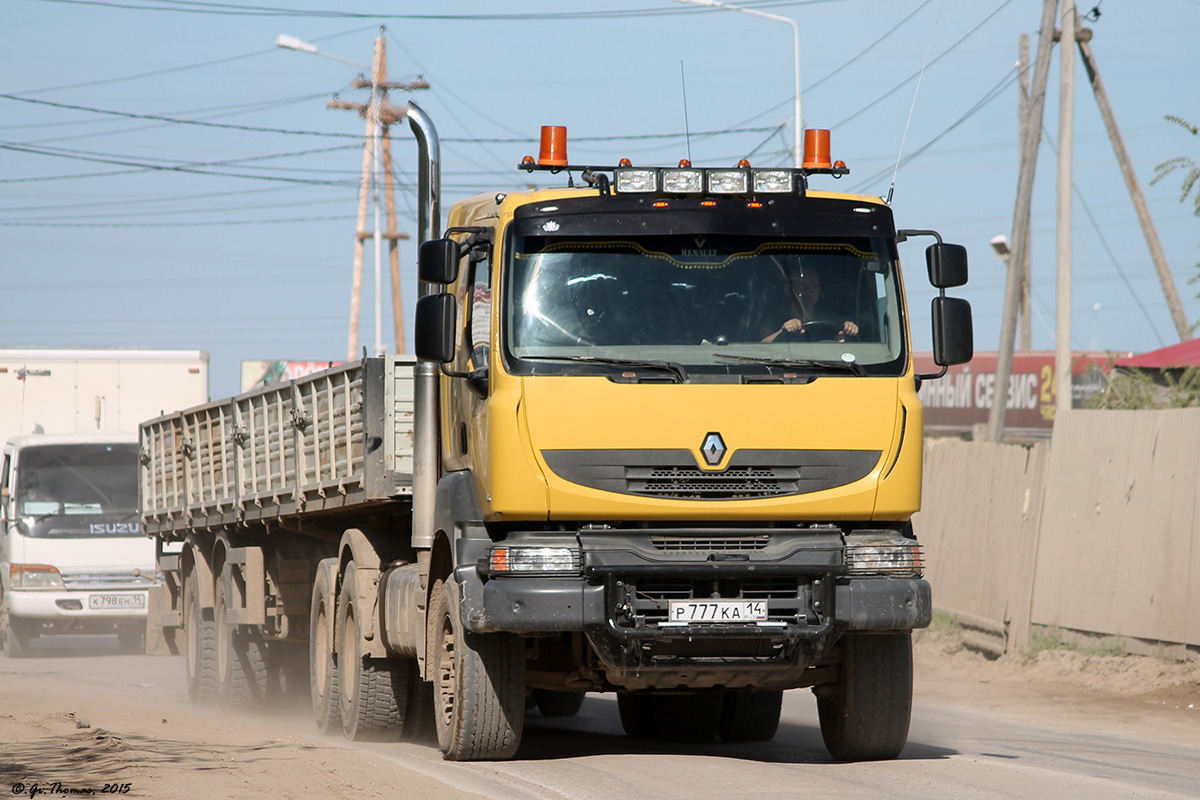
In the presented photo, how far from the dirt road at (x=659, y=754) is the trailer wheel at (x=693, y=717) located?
0.37 m

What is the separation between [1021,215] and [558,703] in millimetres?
12790

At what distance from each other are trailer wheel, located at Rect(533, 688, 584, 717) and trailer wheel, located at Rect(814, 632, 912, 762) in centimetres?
415

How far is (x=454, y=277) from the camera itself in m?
9.12

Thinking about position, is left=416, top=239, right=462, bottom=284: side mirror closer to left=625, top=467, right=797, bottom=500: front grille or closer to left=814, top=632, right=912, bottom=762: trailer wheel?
left=625, top=467, right=797, bottom=500: front grille

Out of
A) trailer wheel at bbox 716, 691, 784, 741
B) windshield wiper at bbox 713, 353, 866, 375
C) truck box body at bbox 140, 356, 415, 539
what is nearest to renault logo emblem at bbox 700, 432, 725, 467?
windshield wiper at bbox 713, 353, 866, 375

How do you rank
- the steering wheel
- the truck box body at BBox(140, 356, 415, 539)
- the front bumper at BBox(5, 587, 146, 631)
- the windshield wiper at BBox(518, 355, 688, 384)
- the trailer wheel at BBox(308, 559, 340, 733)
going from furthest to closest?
the front bumper at BBox(5, 587, 146, 631) → the trailer wheel at BBox(308, 559, 340, 733) → the truck box body at BBox(140, 356, 415, 539) → the steering wheel → the windshield wiper at BBox(518, 355, 688, 384)

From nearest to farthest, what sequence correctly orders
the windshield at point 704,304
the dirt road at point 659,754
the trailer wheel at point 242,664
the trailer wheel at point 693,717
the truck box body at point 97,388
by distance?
the dirt road at point 659,754 → the windshield at point 704,304 → the trailer wheel at point 693,717 → the trailer wheel at point 242,664 → the truck box body at point 97,388

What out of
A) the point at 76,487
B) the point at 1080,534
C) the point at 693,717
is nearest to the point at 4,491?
the point at 76,487

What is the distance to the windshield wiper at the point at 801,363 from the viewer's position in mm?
8922

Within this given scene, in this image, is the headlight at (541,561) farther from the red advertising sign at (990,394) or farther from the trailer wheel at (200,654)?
the red advertising sign at (990,394)

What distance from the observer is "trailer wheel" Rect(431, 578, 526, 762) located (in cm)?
920

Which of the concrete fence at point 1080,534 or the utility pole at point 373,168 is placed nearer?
the concrete fence at point 1080,534

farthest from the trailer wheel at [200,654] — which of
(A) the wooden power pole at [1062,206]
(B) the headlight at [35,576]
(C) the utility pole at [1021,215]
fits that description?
(C) the utility pole at [1021,215]

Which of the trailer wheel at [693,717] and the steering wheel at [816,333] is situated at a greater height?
the steering wheel at [816,333]
